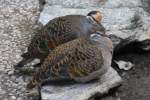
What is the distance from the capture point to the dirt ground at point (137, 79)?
4.81 m

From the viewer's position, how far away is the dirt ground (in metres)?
4.81

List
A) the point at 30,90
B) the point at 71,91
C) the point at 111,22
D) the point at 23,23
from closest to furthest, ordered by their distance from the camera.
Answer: the point at 71,91 → the point at 30,90 → the point at 111,22 → the point at 23,23

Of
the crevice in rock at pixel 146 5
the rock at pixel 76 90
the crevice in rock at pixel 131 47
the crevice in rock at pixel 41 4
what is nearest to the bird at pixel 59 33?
the crevice in rock at pixel 131 47

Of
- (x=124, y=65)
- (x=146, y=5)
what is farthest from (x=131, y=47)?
(x=146, y=5)

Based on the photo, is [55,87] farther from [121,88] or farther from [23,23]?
[23,23]

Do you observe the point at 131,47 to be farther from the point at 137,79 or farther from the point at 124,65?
the point at 137,79

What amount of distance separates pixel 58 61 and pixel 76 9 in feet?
5.42

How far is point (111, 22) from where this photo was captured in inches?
224

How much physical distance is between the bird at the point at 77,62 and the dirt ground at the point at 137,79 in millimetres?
457

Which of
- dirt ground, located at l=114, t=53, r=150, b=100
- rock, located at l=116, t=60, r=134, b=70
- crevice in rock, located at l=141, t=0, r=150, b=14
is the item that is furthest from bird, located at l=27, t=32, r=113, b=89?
crevice in rock, located at l=141, t=0, r=150, b=14

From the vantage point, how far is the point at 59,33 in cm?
492

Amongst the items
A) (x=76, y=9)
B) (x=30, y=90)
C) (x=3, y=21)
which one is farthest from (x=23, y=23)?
(x=30, y=90)

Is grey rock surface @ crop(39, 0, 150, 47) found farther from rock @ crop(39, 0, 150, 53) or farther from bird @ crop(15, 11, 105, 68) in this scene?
bird @ crop(15, 11, 105, 68)

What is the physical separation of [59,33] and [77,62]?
0.58 m
